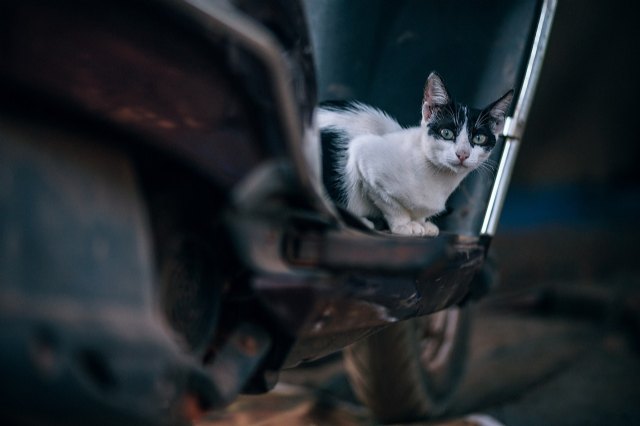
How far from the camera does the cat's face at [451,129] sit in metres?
1.34

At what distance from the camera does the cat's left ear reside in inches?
55.1

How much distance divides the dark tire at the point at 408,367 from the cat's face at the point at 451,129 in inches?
25.1

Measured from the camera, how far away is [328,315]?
103 centimetres

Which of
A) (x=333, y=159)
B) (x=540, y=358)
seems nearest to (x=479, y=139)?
(x=333, y=159)

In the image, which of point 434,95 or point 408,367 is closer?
point 434,95

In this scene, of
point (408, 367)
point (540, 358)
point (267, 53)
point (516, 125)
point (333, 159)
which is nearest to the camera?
point (267, 53)

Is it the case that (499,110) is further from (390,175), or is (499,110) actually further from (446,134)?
(390,175)

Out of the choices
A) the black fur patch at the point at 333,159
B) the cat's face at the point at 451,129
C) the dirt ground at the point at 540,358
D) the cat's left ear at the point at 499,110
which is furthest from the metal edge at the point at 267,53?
the dirt ground at the point at 540,358

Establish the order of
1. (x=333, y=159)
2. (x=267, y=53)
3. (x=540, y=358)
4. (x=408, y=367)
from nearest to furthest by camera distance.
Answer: (x=267, y=53) < (x=333, y=159) < (x=408, y=367) < (x=540, y=358)

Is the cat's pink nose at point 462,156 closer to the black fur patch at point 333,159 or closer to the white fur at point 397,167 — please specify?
the white fur at point 397,167

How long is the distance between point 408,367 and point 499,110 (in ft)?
2.87

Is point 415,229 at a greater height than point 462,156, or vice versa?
point 462,156

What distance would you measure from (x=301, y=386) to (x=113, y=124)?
173 cm

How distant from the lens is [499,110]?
1.42 m
